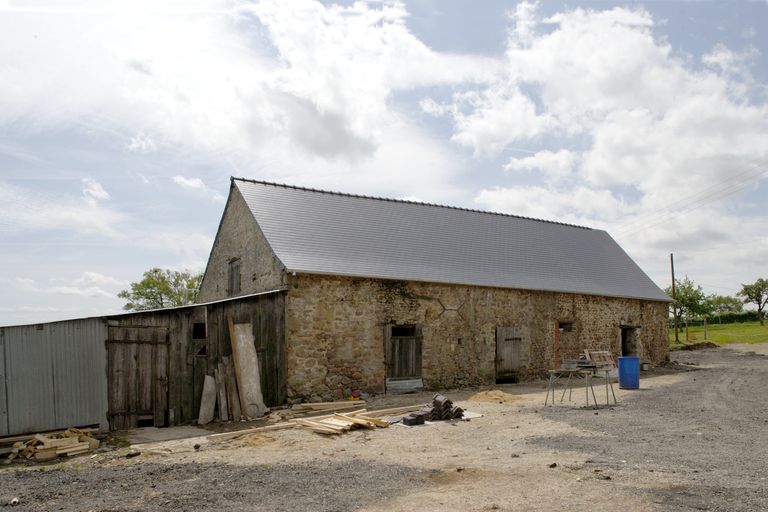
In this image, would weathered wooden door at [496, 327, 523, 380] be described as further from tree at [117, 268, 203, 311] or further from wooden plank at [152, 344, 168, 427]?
tree at [117, 268, 203, 311]

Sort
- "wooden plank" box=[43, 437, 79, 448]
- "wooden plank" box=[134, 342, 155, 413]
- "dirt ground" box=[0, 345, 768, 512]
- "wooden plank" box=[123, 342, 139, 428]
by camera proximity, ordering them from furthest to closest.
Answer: "wooden plank" box=[134, 342, 155, 413] < "wooden plank" box=[123, 342, 139, 428] < "wooden plank" box=[43, 437, 79, 448] < "dirt ground" box=[0, 345, 768, 512]

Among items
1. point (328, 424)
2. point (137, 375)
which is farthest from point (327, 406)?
point (137, 375)

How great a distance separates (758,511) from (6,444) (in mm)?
10897

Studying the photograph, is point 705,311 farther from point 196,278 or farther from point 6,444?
point 6,444

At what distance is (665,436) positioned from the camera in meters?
9.47

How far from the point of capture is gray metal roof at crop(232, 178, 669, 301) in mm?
15938

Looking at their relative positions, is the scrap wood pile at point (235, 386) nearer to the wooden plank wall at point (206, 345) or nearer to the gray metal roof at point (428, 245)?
the wooden plank wall at point (206, 345)

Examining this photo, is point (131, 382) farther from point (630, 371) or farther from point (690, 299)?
point (690, 299)

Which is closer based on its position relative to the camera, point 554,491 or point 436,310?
point 554,491

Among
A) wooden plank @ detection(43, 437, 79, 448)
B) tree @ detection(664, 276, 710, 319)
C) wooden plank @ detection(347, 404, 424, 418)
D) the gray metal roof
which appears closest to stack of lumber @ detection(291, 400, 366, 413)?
wooden plank @ detection(347, 404, 424, 418)

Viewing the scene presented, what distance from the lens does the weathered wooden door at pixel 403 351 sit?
52.1 feet

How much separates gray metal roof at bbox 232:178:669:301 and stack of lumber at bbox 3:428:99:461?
5.80 meters

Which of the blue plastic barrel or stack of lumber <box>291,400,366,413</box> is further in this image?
the blue plastic barrel

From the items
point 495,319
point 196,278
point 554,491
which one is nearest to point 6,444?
point 554,491
